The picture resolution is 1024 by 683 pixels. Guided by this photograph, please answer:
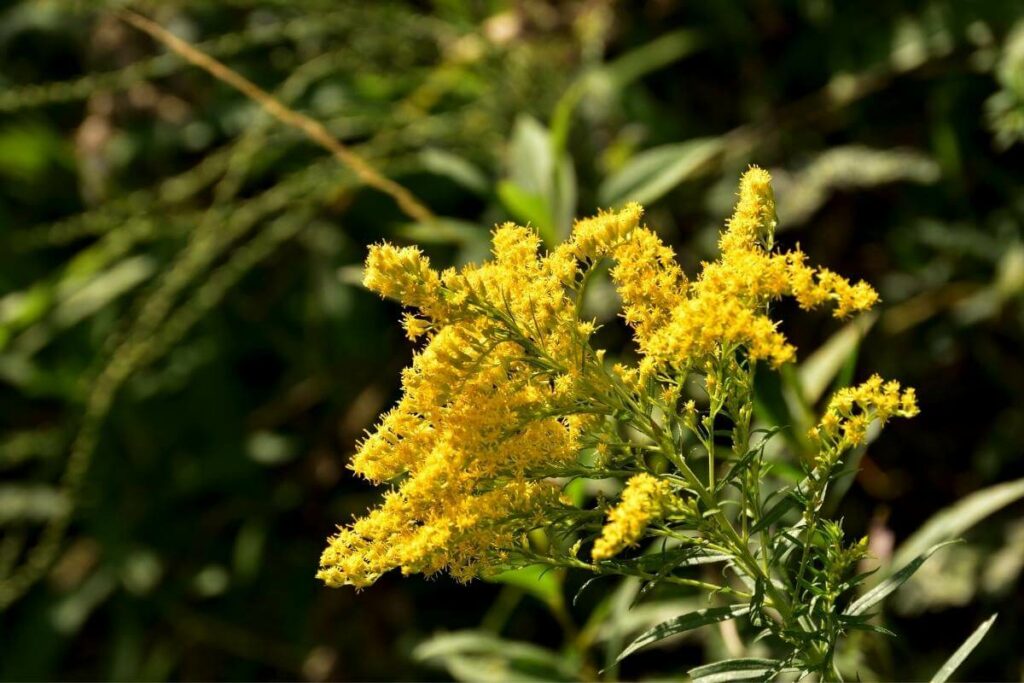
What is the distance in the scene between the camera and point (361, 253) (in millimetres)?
3100

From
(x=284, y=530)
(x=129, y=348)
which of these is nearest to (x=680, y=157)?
(x=129, y=348)

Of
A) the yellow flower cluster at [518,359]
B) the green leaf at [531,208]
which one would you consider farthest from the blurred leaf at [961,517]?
the green leaf at [531,208]

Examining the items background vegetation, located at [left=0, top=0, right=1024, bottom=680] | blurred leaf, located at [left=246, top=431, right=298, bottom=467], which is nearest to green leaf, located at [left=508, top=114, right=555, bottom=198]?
background vegetation, located at [left=0, top=0, right=1024, bottom=680]

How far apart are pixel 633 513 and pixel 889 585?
1.07 feet

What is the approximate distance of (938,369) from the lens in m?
2.58

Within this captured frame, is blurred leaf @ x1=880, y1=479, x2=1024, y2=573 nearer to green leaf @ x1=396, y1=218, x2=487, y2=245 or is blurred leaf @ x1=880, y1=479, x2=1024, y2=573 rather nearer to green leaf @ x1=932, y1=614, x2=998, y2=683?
green leaf @ x1=932, y1=614, x2=998, y2=683

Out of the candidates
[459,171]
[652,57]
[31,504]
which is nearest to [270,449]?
[31,504]

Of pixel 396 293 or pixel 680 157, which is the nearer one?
pixel 396 293

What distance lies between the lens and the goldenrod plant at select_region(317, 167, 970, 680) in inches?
42.3

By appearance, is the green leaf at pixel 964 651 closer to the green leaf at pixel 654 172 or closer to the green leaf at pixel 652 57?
the green leaf at pixel 654 172

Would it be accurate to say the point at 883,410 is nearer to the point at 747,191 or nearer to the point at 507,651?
the point at 747,191

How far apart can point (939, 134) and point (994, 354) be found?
1.69ft

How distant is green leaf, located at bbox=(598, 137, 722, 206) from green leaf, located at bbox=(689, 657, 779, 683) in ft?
3.88

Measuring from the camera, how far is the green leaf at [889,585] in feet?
3.61
